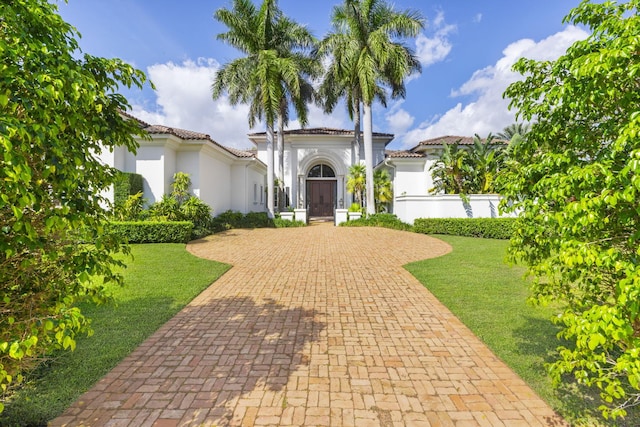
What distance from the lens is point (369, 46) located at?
18.5 meters

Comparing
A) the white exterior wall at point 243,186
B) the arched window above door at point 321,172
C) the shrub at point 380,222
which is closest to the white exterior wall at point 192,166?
the white exterior wall at point 243,186

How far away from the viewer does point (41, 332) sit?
7.76 ft

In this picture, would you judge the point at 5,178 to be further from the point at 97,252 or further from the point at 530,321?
the point at 530,321

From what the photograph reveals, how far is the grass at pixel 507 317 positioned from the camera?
124 inches

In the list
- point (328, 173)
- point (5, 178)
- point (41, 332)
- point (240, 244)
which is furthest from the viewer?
point (328, 173)

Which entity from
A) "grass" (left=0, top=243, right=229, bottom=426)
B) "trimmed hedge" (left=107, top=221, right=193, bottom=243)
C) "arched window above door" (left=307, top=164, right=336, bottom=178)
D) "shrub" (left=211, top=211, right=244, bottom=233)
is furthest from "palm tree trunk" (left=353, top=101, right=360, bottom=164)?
"grass" (left=0, top=243, right=229, bottom=426)

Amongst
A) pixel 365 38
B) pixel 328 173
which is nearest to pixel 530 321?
pixel 365 38

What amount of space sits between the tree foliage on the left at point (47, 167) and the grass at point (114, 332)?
0.68 metres

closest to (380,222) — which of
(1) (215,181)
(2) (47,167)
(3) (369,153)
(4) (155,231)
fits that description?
(3) (369,153)

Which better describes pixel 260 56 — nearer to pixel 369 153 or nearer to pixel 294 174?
pixel 369 153

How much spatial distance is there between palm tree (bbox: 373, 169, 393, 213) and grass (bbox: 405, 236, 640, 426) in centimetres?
1172

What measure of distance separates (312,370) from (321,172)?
2539 cm

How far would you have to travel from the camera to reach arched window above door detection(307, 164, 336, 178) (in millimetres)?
28422

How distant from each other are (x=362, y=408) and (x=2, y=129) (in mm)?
3485
